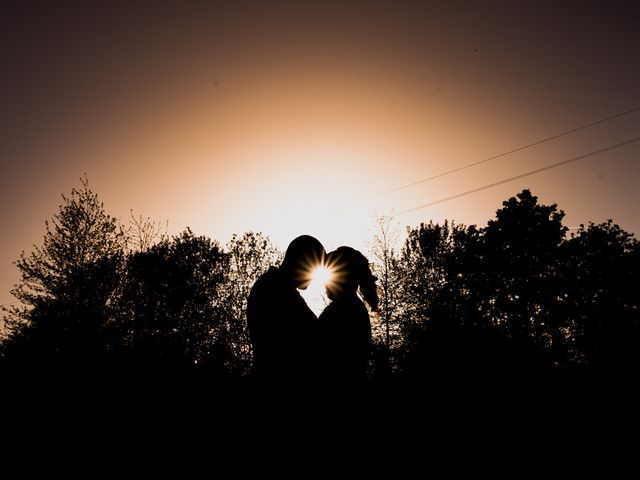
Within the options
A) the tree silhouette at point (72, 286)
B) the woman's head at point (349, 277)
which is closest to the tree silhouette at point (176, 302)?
the tree silhouette at point (72, 286)

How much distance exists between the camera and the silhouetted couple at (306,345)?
2779 mm

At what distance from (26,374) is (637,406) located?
62.2 feet

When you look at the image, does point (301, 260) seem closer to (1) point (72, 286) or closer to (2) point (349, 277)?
(2) point (349, 277)

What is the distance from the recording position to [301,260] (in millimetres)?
3219

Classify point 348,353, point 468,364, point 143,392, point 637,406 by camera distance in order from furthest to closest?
point 468,364
point 143,392
point 637,406
point 348,353

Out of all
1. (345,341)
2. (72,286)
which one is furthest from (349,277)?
(72,286)

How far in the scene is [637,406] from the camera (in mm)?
10305

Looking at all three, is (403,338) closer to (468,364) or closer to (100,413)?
Result: (468,364)

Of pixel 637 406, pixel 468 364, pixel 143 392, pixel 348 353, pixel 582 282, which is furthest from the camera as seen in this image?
pixel 582 282

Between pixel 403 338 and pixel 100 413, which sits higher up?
pixel 403 338

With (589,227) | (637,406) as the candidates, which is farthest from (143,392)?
(589,227)

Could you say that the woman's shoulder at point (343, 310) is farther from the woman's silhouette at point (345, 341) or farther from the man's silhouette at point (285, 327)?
the man's silhouette at point (285, 327)

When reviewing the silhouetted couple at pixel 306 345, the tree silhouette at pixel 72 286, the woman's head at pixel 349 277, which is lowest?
the silhouetted couple at pixel 306 345

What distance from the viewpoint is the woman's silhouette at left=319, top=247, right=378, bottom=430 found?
113 inches
